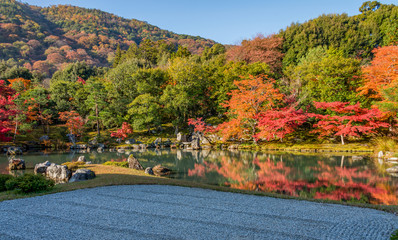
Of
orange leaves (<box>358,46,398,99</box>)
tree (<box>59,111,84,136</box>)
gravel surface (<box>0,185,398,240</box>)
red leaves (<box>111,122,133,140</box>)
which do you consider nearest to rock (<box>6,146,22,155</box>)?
tree (<box>59,111,84,136</box>)

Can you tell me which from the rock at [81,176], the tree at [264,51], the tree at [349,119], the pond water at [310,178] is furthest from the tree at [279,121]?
the rock at [81,176]

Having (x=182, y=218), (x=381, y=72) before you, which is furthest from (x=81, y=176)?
(x=381, y=72)

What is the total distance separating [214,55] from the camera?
130 feet

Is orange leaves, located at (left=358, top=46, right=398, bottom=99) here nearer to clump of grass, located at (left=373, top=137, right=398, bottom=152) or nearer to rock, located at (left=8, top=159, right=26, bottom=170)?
clump of grass, located at (left=373, top=137, right=398, bottom=152)

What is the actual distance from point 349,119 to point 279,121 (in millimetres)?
4926

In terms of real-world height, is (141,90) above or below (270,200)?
above

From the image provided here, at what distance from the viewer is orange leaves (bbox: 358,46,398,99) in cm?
1672

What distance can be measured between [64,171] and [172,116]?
20.6m

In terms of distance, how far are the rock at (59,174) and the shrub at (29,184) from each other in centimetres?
288

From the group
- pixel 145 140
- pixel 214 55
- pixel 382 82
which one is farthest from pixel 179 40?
pixel 382 82

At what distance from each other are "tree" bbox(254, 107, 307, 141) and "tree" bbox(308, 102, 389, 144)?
1805 millimetres

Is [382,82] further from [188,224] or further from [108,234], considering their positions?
[108,234]

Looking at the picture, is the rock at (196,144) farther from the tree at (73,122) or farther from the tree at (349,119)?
the tree at (73,122)

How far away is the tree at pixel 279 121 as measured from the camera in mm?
18609
